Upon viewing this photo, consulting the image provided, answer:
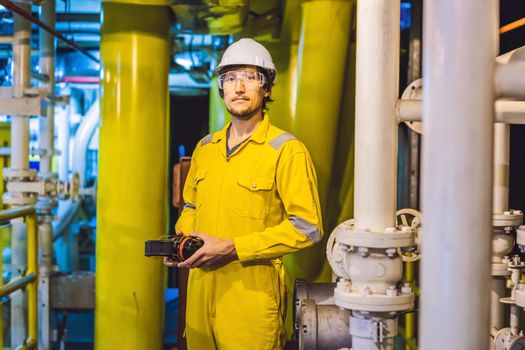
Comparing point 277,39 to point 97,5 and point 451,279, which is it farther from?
point 451,279

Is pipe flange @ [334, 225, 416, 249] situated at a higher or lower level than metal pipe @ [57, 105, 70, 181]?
lower

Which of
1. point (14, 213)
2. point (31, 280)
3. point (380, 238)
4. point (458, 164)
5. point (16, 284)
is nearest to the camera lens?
point (458, 164)

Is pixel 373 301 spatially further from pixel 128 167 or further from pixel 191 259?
pixel 128 167

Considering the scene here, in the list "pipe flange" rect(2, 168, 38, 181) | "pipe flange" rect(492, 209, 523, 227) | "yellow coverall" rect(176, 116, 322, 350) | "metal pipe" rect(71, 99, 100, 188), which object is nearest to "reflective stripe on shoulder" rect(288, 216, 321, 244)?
"yellow coverall" rect(176, 116, 322, 350)

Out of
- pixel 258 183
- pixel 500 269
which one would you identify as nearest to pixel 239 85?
pixel 258 183

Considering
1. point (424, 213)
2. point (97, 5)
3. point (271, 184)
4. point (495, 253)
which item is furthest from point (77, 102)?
point (424, 213)

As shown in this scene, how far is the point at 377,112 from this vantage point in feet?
4.77

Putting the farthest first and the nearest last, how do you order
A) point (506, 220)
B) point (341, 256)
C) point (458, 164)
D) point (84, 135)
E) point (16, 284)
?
point (84, 135)
point (16, 284)
point (506, 220)
point (341, 256)
point (458, 164)

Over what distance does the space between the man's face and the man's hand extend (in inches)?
18.7

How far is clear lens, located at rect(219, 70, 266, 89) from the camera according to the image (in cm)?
219

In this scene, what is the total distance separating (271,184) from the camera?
211 centimetres

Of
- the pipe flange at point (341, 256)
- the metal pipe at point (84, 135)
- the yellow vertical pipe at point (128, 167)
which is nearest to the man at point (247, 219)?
the pipe flange at point (341, 256)

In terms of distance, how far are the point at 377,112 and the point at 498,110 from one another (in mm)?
286

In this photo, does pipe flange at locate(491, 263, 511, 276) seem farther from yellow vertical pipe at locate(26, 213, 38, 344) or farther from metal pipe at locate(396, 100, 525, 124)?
yellow vertical pipe at locate(26, 213, 38, 344)
